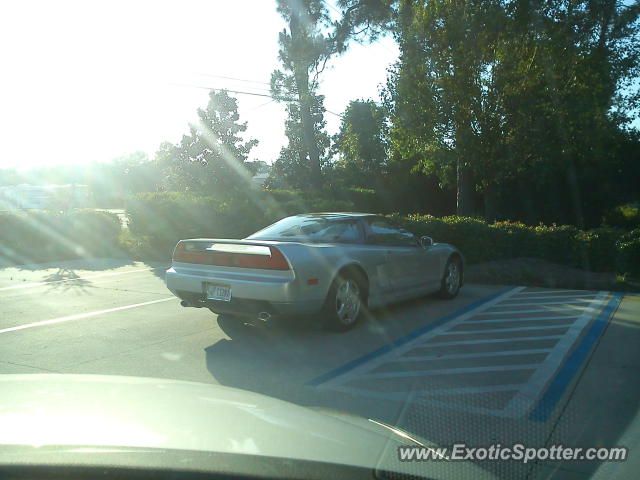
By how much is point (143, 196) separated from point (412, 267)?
1066 cm

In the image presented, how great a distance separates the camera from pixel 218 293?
6578 mm

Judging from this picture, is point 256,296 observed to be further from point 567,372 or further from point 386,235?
point 567,372

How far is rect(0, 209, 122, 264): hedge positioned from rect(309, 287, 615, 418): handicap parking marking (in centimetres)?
1171

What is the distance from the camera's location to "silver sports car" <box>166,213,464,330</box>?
6.31 meters

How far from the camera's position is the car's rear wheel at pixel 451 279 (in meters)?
9.26

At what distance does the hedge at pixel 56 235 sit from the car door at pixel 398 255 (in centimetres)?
1042

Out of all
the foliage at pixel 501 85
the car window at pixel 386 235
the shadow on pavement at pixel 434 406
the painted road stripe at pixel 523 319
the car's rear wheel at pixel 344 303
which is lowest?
the shadow on pavement at pixel 434 406

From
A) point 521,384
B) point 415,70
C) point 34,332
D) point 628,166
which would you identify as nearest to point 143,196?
point 415,70

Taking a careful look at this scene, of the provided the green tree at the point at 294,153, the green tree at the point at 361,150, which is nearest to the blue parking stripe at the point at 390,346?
the green tree at the point at 361,150

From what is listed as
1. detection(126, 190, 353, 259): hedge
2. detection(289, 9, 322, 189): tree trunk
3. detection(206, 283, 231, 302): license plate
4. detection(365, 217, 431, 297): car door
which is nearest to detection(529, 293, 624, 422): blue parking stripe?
detection(365, 217, 431, 297): car door

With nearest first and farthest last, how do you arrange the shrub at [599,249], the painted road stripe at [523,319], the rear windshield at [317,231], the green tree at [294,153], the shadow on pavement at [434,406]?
the shadow on pavement at [434,406] → the rear windshield at [317,231] → the painted road stripe at [523,319] → the shrub at [599,249] → the green tree at [294,153]

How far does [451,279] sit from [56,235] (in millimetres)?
11837

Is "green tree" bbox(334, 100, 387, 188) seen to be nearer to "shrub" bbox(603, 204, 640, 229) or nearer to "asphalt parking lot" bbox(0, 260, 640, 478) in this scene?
"shrub" bbox(603, 204, 640, 229)

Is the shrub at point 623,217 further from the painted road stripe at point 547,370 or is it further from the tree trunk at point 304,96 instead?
the painted road stripe at point 547,370
